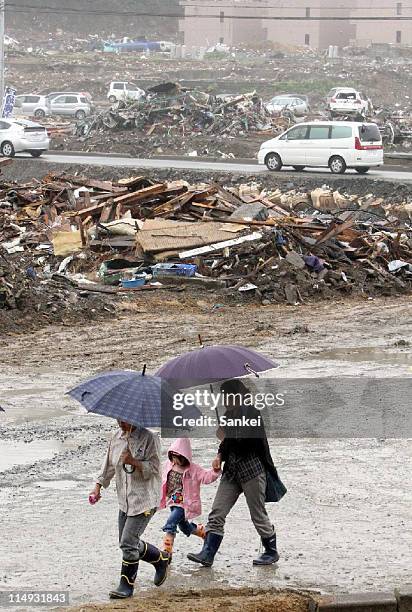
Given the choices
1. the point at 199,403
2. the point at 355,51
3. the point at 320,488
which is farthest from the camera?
the point at 355,51

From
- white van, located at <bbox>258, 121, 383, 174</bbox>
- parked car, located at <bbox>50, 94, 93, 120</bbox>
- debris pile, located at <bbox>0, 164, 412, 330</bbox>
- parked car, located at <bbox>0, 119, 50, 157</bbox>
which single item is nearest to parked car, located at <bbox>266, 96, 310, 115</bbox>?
parked car, located at <bbox>50, 94, 93, 120</bbox>

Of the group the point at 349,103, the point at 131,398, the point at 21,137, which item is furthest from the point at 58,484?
the point at 349,103

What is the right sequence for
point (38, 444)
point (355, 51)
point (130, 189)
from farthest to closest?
point (355, 51) < point (130, 189) < point (38, 444)

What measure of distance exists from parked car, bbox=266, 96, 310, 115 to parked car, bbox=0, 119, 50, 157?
61.9 ft

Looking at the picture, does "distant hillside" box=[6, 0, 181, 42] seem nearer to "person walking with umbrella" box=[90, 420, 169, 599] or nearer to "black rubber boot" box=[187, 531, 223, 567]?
"black rubber boot" box=[187, 531, 223, 567]

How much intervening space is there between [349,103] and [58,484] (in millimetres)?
59137

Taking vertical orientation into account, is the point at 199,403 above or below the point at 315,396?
above

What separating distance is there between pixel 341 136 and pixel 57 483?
29.0 meters

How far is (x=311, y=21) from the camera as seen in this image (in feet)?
376

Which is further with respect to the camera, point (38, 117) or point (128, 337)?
Answer: point (38, 117)

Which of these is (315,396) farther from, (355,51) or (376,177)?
(355,51)

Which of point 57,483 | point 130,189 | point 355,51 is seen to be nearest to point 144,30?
point 355,51

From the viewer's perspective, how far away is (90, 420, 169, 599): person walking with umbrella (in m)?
7.97

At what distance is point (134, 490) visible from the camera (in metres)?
7.99
